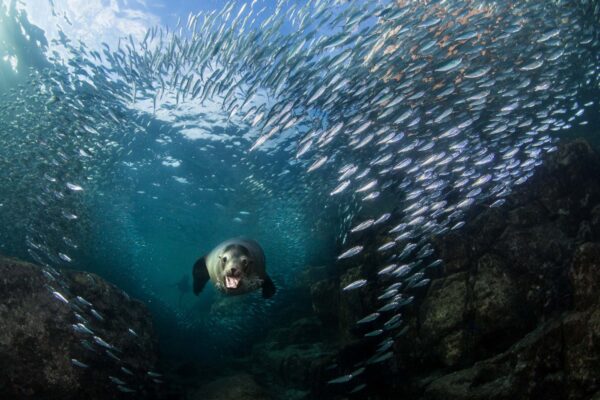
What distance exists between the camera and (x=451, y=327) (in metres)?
7.75

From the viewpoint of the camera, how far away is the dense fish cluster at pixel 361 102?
8.53 metres

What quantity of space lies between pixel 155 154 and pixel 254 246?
767 inches

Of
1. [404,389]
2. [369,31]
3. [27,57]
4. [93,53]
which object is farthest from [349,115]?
[27,57]

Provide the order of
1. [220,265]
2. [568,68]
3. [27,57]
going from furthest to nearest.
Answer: [27,57] → [568,68] → [220,265]

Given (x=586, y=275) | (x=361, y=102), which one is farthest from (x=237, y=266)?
(x=361, y=102)

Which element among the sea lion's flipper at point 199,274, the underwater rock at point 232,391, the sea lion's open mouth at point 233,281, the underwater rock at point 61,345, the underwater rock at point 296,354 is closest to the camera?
the sea lion's open mouth at point 233,281

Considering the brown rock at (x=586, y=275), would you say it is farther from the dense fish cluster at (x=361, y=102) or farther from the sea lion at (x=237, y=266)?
the sea lion at (x=237, y=266)

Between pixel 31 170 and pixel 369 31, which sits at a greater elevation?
pixel 31 170

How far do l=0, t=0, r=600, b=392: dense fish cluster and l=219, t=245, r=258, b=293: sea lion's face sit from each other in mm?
3390

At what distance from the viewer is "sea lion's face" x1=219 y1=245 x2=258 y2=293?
11.6ft

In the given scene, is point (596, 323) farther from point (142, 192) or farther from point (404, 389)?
point (142, 192)

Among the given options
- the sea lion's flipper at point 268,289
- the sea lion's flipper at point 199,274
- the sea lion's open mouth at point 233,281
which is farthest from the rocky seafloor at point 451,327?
the sea lion's open mouth at point 233,281

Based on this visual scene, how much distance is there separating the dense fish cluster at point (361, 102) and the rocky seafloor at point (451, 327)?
49 cm

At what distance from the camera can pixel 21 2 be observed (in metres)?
13.1
